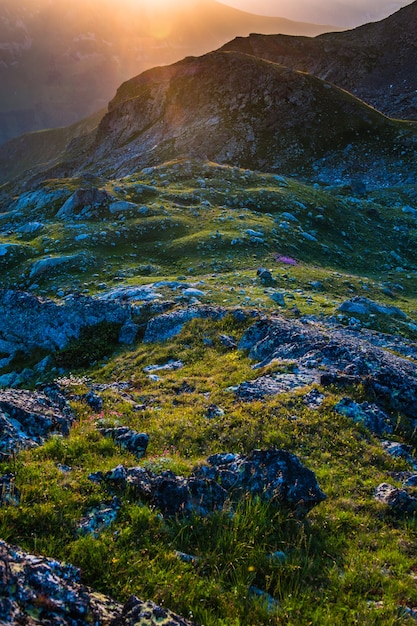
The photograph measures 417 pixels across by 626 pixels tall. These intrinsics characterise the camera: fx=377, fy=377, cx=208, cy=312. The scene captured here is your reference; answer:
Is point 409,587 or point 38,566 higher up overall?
point 38,566

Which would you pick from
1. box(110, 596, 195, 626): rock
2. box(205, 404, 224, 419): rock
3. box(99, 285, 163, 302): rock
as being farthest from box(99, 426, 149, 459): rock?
box(99, 285, 163, 302): rock

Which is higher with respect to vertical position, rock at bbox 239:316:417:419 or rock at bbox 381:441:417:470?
rock at bbox 239:316:417:419

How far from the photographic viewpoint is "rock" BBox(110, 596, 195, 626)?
4715mm

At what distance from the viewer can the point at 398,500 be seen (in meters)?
7.91

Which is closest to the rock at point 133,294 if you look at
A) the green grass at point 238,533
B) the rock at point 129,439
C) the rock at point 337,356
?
the rock at point 337,356

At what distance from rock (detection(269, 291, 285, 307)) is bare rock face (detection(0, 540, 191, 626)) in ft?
55.8

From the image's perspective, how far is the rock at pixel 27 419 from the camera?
841cm

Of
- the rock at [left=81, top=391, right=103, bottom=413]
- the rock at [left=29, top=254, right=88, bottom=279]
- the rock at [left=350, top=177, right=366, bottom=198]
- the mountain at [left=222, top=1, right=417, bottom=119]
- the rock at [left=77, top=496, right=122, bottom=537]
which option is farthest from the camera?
the mountain at [left=222, top=1, right=417, bottom=119]

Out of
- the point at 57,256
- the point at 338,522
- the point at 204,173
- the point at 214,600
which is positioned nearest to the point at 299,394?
the point at 338,522

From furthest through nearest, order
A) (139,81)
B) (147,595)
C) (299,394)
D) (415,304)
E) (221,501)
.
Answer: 1. (139,81)
2. (415,304)
3. (299,394)
4. (221,501)
5. (147,595)

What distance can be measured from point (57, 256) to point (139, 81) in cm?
9837

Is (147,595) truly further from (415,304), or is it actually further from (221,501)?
(415,304)

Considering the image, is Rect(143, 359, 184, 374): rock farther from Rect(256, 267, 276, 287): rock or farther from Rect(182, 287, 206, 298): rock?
Rect(256, 267, 276, 287): rock

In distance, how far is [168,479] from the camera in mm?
7590
